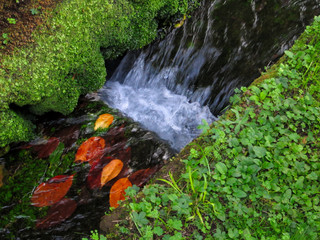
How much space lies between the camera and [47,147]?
12.2 ft

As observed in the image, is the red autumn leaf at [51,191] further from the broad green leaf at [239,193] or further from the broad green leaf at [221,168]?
the broad green leaf at [239,193]

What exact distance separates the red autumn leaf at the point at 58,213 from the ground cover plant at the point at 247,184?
1.19 m

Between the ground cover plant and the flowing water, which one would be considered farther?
the flowing water

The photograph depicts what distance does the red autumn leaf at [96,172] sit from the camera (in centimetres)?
336

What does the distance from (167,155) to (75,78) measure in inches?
70.6

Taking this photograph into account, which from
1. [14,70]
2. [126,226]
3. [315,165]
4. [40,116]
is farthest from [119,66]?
[315,165]

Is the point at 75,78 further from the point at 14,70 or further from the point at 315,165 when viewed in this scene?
the point at 315,165

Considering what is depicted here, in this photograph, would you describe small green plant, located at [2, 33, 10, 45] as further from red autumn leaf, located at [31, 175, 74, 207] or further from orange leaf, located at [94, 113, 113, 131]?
red autumn leaf, located at [31, 175, 74, 207]

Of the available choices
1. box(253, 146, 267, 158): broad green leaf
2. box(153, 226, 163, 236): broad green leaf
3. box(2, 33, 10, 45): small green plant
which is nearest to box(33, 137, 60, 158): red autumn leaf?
box(2, 33, 10, 45): small green plant

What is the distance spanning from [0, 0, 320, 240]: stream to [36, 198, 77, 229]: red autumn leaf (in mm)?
38

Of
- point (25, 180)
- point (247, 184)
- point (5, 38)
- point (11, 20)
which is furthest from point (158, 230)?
point (11, 20)

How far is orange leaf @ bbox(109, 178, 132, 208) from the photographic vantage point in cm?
320

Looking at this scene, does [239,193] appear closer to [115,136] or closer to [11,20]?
[115,136]

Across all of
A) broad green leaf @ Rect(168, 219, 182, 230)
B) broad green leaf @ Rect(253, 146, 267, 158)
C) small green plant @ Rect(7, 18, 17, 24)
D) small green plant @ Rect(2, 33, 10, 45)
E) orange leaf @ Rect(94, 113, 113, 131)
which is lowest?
orange leaf @ Rect(94, 113, 113, 131)
